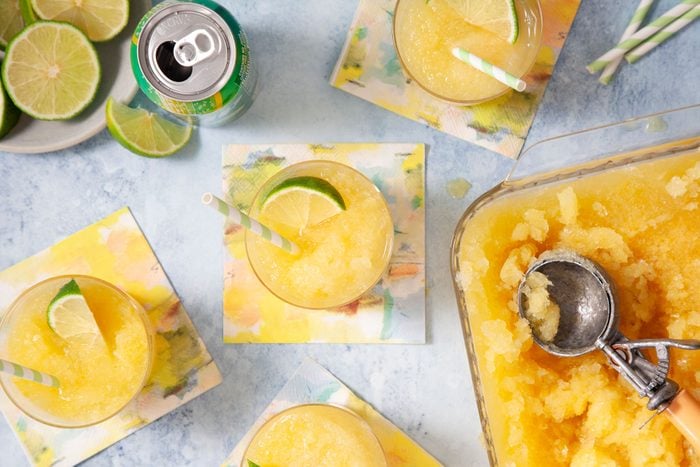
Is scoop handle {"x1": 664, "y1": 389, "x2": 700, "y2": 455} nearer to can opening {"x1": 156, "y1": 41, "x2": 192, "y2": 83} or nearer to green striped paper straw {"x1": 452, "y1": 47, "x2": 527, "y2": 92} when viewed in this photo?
green striped paper straw {"x1": 452, "y1": 47, "x2": 527, "y2": 92}

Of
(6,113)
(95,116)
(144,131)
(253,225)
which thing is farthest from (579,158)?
(6,113)

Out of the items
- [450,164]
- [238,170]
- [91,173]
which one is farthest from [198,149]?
[450,164]

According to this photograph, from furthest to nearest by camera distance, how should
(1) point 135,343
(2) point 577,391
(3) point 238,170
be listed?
1. (3) point 238,170
2. (1) point 135,343
3. (2) point 577,391

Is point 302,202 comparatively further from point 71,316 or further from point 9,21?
point 9,21

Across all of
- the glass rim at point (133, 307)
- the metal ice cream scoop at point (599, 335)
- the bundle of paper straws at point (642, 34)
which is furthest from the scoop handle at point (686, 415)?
the glass rim at point (133, 307)

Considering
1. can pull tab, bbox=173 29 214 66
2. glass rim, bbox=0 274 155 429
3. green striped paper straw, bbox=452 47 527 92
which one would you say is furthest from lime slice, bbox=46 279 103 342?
green striped paper straw, bbox=452 47 527 92

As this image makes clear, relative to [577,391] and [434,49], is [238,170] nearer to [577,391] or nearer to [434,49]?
[434,49]
